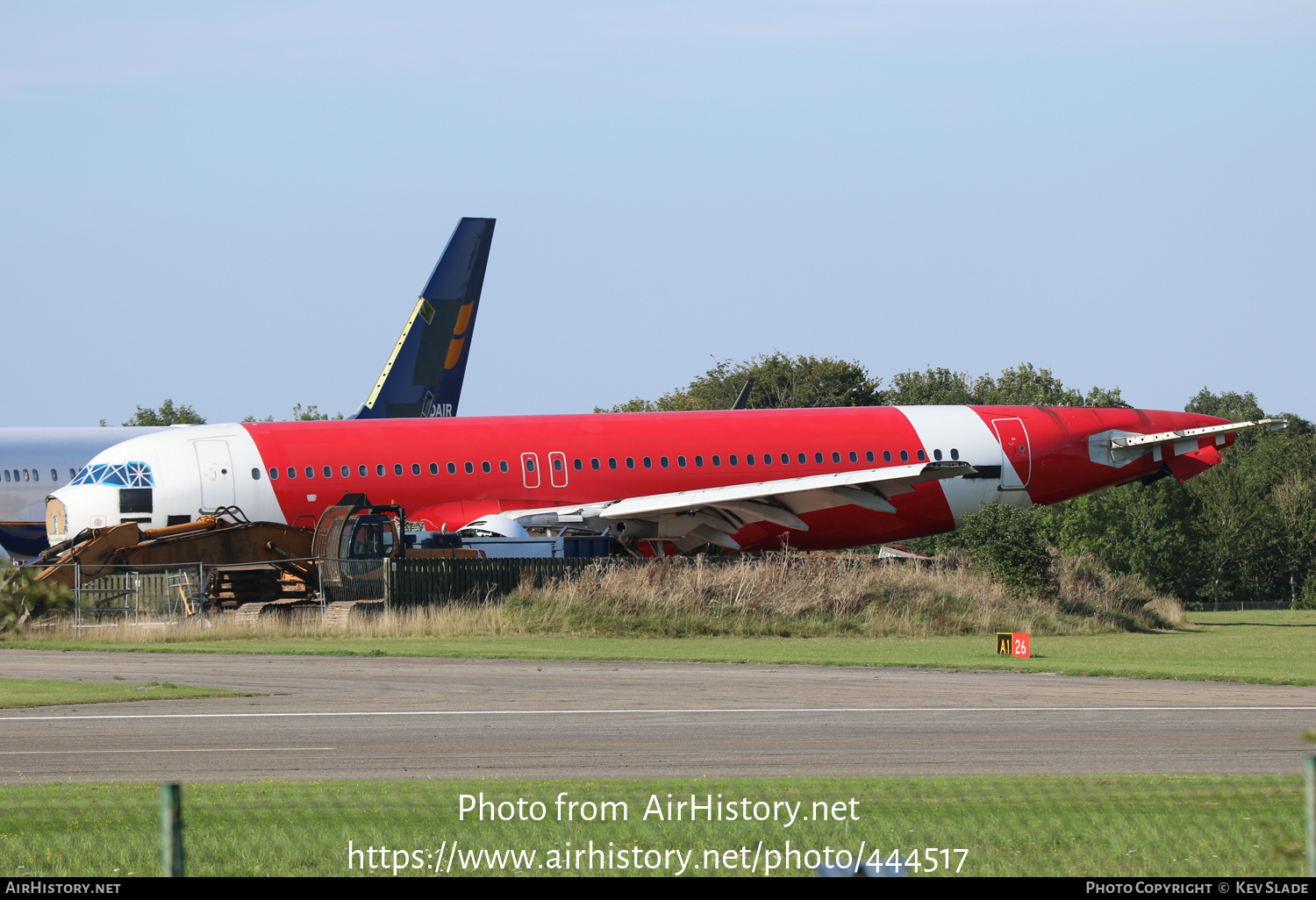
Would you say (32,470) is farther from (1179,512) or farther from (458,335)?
(1179,512)

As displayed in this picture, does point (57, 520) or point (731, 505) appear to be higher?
point (57, 520)

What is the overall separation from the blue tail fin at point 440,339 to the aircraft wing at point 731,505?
12.2m

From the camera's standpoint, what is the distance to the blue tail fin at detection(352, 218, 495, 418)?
42125 mm

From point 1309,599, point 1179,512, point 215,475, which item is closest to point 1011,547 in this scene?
point 215,475

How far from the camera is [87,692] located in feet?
56.9

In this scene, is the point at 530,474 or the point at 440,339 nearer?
the point at 530,474

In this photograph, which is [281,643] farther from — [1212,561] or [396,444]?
[1212,561]

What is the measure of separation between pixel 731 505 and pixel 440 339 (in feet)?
50.8

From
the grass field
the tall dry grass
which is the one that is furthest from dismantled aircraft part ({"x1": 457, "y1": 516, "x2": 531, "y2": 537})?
the grass field

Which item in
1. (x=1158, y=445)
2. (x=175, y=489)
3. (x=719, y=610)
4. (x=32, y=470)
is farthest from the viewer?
(x=32, y=470)

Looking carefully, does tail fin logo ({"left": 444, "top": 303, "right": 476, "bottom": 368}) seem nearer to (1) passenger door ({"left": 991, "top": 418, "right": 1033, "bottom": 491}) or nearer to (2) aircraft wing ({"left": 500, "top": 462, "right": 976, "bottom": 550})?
(2) aircraft wing ({"left": 500, "top": 462, "right": 976, "bottom": 550})

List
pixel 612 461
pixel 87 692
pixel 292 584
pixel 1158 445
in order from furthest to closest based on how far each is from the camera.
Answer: pixel 1158 445
pixel 612 461
pixel 292 584
pixel 87 692

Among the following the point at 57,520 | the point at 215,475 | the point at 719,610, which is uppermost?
the point at 215,475

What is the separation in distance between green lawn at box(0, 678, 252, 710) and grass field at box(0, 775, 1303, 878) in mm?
6496
